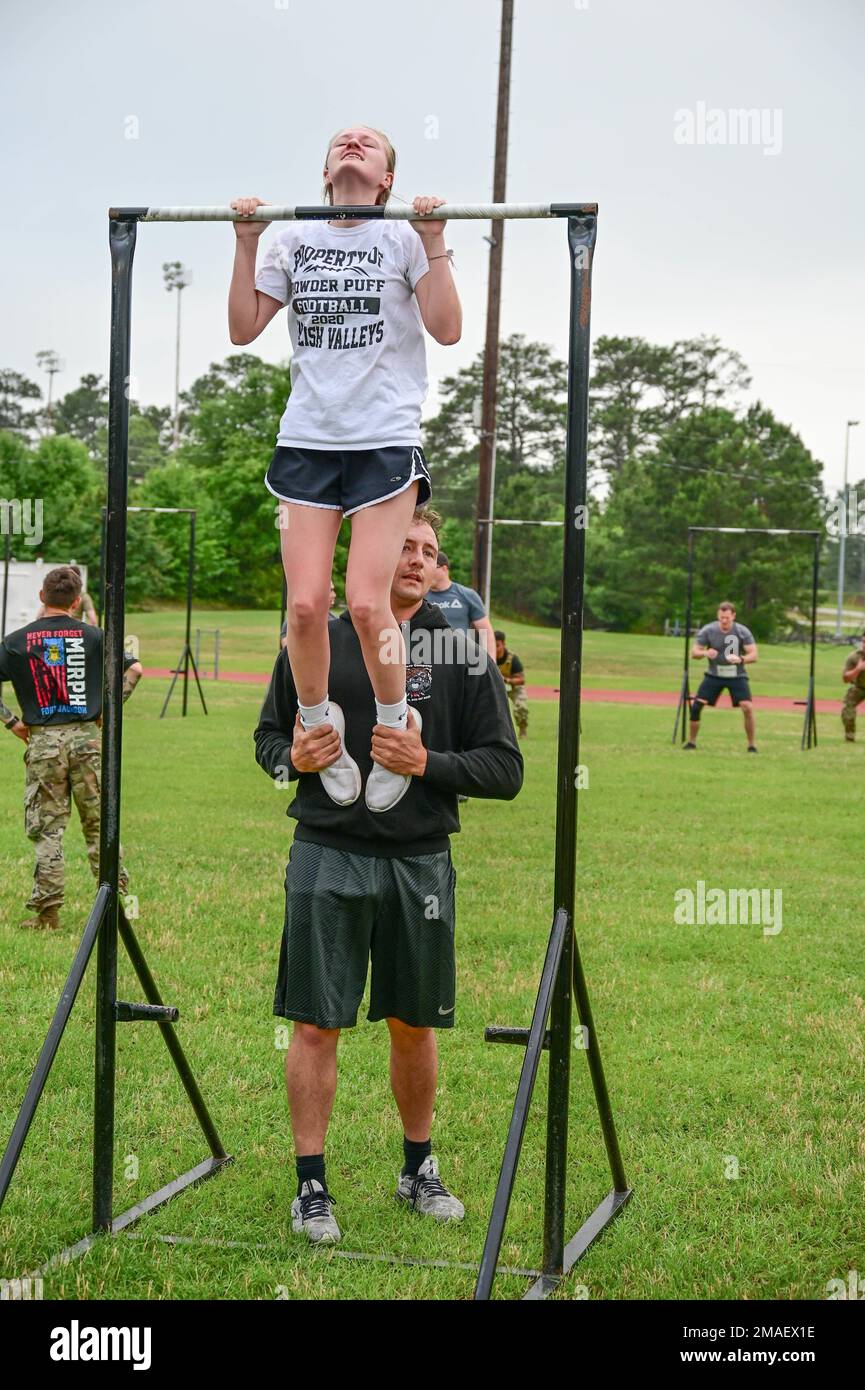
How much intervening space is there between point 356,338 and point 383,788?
125cm

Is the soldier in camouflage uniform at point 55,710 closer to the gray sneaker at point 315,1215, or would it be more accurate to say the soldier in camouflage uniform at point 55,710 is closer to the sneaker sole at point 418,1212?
the sneaker sole at point 418,1212

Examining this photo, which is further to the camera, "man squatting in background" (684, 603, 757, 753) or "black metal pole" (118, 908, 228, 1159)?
"man squatting in background" (684, 603, 757, 753)

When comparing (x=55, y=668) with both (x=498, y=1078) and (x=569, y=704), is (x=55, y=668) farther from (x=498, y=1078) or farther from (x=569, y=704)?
(x=569, y=704)

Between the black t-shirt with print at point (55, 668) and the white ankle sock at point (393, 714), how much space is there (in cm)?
437

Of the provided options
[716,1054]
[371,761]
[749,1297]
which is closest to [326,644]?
[371,761]

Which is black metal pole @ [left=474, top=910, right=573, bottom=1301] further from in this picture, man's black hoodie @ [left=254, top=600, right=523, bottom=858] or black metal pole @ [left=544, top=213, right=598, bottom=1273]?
man's black hoodie @ [left=254, top=600, right=523, bottom=858]

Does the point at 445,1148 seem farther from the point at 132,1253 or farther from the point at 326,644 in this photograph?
the point at 326,644

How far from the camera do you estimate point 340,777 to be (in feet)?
12.7

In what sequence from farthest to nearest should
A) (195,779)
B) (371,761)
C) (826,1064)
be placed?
(195,779)
(826,1064)
(371,761)

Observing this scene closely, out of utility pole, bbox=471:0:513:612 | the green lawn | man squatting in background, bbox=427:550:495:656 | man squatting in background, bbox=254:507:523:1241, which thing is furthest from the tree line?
man squatting in background, bbox=254:507:523:1241

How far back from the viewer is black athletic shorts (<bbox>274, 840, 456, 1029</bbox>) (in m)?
3.93

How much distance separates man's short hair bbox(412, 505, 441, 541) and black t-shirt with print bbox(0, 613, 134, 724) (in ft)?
13.1

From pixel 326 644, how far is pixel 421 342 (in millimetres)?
872

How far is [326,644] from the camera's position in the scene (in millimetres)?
3709
